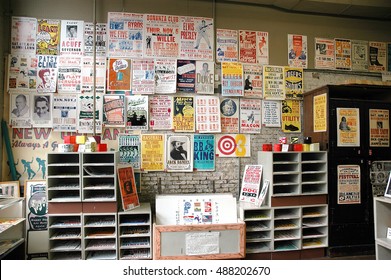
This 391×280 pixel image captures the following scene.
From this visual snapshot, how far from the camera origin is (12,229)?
2.83m

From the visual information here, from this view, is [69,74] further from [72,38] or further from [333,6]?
[333,6]

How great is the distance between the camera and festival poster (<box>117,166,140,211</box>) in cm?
300

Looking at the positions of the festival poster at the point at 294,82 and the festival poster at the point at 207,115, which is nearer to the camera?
the festival poster at the point at 207,115

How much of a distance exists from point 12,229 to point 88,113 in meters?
1.71

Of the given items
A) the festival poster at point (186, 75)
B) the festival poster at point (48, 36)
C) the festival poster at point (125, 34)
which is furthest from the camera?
the festival poster at point (186, 75)

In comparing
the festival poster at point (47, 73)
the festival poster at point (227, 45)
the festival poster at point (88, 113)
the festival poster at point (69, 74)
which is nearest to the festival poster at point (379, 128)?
the festival poster at point (227, 45)

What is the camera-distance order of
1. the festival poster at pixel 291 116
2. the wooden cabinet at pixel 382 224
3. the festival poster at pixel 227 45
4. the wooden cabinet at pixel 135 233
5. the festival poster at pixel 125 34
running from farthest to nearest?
the festival poster at pixel 291 116, the festival poster at pixel 227 45, the festival poster at pixel 125 34, the wooden cabinet at pixel 135 233, the wooden cabinet at pixel 382 224

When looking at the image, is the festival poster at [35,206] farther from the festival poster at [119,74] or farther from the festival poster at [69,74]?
the festival poster at [119,74]

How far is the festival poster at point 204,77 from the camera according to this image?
3627 mm

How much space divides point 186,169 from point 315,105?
2.21m

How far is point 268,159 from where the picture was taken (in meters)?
3.27

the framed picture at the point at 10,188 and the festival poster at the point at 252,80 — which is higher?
the festival poster at the point at 252,80

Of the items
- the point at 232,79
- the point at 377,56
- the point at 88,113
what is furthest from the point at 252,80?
the point at 88,113

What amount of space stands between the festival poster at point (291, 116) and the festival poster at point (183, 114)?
1503mm
